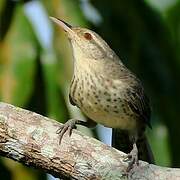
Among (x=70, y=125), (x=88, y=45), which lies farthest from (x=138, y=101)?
(x=70, y=125)

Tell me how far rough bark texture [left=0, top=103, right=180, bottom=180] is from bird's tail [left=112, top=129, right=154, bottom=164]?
131 centimetres

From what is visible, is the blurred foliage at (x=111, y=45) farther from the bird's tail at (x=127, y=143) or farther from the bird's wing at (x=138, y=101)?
the bird's tail at (x=127, y=143)

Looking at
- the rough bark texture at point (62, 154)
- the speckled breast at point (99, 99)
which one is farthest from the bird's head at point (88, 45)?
the rough bark texture at point (62, 154)

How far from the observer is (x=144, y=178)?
4973mm

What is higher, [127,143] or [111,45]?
[111,45]

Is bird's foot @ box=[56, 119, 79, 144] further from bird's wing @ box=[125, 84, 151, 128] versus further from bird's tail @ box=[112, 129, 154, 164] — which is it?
bird's tail @ box=[112, 129, 154, 164]

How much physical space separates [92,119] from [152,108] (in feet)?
1.32

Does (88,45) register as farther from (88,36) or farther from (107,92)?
(107,92)

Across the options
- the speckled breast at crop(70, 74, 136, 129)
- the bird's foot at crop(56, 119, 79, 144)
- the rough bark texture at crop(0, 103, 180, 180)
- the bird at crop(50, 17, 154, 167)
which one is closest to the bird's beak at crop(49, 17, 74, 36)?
the bird at crop(50, 17, 154, 167)

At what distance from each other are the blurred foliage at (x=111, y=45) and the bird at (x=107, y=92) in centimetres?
11

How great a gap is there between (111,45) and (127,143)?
71 cm

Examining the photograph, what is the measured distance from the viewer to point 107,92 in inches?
236

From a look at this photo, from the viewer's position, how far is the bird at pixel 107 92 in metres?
5.97

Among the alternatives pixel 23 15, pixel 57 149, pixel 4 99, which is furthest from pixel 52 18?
→ pixel 57 149
